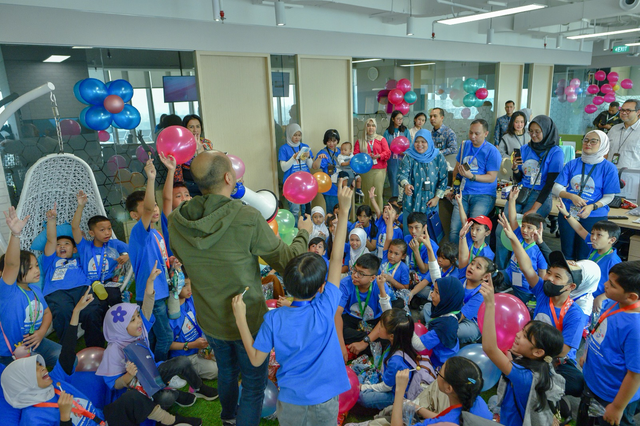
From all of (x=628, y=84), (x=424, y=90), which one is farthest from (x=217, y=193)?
(x=628, y=84)

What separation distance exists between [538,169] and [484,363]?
8.16ft

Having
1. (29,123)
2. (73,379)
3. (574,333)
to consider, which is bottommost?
(73,379)

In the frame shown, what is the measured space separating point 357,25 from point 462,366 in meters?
5.75

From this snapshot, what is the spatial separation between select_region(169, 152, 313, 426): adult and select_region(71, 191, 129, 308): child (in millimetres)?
1904

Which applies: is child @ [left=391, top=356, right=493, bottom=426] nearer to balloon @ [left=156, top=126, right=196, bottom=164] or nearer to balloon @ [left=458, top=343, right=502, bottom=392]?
balloon @ [left=458, top=343, right=502, bottom=392]

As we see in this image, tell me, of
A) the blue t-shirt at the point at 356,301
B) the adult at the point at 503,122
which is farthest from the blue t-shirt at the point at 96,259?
the adult at the point at 503,122

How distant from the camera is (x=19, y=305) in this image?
2434 millimetres

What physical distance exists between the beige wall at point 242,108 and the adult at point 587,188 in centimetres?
355

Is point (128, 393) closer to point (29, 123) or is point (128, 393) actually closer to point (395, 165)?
point (29, 123)

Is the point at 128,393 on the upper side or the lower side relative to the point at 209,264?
lower

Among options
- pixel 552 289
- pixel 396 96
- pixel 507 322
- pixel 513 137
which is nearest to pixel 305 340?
pixel 507 322

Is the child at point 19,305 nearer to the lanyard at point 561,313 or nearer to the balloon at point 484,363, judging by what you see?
the balloon at point 484,363

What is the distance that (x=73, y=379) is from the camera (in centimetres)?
242

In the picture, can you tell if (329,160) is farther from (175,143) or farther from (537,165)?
(175,143)
